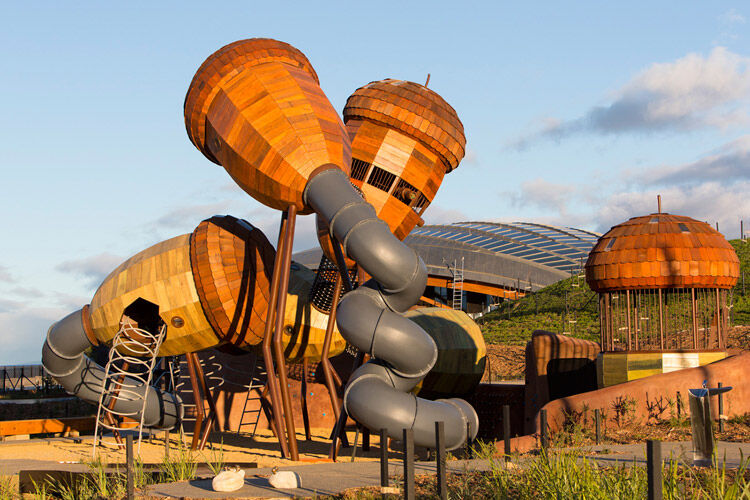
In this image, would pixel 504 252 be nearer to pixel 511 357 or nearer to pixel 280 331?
pixel 511 357

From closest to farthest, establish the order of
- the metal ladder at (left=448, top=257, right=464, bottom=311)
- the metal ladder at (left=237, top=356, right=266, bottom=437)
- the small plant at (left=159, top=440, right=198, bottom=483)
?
1. the small plant at (left=159, top=440, right=198, bottom=483)
2. the metal ladder at (left=237, top=356, right=266, bottom=437)
3. the metal ladder at (left=448, top=257, right=464, bottom=311)

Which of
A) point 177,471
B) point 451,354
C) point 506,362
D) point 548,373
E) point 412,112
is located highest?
point 412,112

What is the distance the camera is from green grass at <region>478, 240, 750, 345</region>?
43750 mm

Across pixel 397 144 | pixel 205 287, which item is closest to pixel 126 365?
pixel 205 287

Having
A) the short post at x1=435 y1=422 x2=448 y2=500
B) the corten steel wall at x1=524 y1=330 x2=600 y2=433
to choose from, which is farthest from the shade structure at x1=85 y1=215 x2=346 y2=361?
the short post at x1=435 y1=422 x2=448 y2=500

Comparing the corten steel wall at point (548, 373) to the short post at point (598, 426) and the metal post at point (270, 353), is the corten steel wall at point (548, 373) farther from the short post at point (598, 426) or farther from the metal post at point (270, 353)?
the metal post at point (270, 353)

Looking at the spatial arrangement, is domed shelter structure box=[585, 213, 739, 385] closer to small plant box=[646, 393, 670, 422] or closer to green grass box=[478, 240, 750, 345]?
small plant box=[646, 393, 670, 422]

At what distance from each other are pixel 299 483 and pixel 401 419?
5.21 metres

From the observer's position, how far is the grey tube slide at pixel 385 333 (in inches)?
666

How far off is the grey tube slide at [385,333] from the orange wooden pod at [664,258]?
6972 mm

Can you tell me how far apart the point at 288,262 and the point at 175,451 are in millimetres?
6256

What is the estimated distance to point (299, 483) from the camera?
11891 mm

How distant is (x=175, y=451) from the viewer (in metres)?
21.3

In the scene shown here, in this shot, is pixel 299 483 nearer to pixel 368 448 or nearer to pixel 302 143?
pixel 302 143
